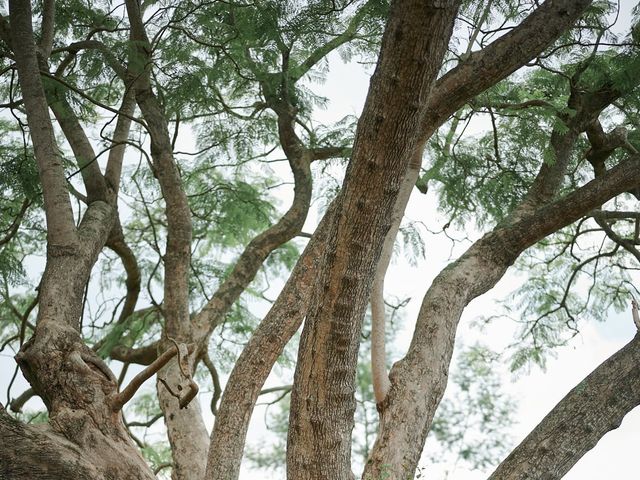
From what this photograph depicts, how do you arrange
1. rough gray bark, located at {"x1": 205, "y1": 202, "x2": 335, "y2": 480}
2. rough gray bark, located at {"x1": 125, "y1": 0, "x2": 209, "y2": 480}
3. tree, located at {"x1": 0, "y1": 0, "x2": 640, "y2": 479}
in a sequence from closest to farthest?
tree, located at {"x1": 0, "y1": 0, "x2": 640, "y2": 479} < rough gray bark, located at {"x1": 205, "y1": 202, "x2": 335, "y2": 480} < rough gray bark, located at {"x1": 125, "y1": 0, "x2": 209, "y2": 480}

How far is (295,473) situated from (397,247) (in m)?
2.41

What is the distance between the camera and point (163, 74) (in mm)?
3709

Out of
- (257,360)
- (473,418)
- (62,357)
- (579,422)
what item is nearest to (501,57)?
(579,422)

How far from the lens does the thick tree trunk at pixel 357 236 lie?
5.69 ft

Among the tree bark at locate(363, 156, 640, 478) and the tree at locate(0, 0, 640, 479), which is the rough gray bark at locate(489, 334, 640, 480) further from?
the tree bark at locate(363, 156, 640, 478)

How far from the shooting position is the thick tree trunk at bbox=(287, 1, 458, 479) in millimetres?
1734

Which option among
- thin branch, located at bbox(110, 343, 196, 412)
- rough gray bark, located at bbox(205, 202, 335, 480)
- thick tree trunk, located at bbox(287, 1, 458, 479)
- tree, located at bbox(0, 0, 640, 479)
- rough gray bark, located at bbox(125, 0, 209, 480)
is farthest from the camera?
rough gray bark, located at bbox(125, 0, 209, 480)

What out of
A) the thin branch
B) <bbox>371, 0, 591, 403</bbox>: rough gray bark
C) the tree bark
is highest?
<bbox>371, 0, 591, 403</bbox>: rough gray bark

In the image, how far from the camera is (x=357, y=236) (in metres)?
1.90

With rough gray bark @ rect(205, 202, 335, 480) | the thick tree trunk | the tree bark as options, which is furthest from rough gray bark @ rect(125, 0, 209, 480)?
the thick tree trunk

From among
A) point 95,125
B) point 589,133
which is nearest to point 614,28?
point 589,133

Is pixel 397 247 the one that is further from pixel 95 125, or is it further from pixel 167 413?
pixel 95 125

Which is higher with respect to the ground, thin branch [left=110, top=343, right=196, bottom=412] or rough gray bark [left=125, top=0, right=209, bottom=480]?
rough gray bark [left=125, top=0, right=209, bottom=480]

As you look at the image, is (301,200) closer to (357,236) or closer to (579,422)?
(579,422)
